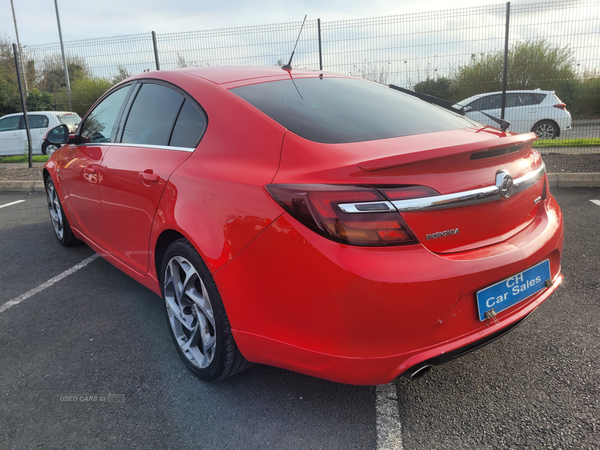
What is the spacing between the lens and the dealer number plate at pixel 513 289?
5.64 ft

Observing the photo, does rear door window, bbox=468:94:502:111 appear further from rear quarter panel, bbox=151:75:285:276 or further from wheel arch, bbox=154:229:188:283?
wheel arch, bbox=154:229:188:283

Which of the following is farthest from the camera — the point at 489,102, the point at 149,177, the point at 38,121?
the point at 38,121

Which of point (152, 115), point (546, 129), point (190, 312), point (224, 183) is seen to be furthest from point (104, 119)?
point (546, 129)

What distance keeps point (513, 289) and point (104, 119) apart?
2.93 meters

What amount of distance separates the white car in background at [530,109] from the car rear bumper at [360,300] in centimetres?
813

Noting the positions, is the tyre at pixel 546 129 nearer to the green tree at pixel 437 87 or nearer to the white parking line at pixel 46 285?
the green tree at pixel 437 87

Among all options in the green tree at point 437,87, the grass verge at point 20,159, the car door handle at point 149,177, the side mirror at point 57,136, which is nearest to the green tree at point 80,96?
the grass verge at point 20,159

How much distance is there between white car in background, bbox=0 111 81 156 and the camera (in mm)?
12664

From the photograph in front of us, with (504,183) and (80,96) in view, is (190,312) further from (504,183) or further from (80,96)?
(80,96)

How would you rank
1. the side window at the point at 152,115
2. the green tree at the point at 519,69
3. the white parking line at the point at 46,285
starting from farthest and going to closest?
the green tree at the point at 519,69, the white parking line at the point at 46,285, the side window at the point at 152,115

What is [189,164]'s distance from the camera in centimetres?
217

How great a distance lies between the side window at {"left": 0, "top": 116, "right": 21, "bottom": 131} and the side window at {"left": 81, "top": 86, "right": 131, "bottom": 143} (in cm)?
1185

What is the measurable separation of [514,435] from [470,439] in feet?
0.58

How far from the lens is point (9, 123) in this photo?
13.4 metres
